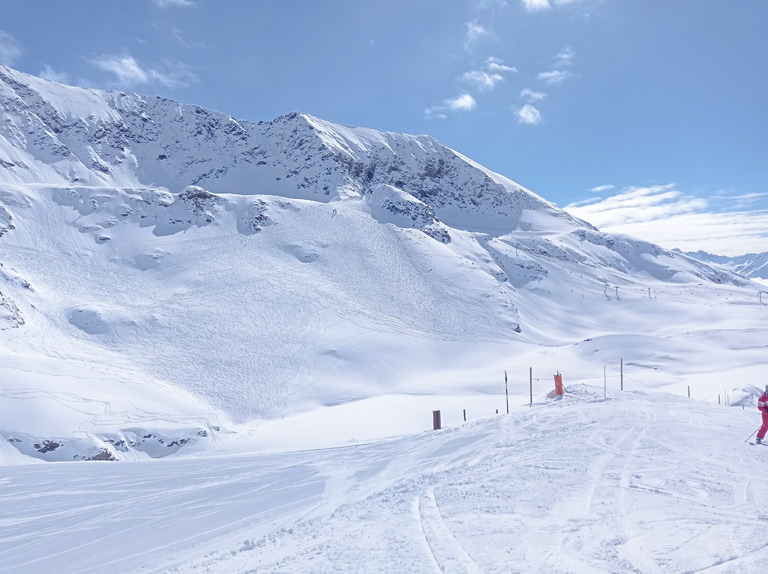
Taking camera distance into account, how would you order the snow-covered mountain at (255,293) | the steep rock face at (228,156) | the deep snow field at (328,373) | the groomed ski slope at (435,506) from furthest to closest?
the steep rock face at (228,156)
the snow-covered mountain at (255,293)
the deep snow field at (328,373)
the groomed ski slope at (435,506)

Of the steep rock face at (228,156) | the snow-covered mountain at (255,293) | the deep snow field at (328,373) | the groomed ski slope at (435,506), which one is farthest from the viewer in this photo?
the steep rock face at (228,156)

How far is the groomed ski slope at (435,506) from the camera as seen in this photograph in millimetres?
6523

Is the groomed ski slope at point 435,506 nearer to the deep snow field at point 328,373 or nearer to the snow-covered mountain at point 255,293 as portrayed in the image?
the deep snow field at point 328,373

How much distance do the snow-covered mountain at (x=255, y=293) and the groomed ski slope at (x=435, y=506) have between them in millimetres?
16013

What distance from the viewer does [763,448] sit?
1169 cm

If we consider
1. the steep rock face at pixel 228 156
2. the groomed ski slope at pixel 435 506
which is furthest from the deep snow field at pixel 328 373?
the steep rock face at pixel 228 156

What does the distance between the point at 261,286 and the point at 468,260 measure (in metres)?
35.9

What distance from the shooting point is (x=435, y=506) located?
8.35m

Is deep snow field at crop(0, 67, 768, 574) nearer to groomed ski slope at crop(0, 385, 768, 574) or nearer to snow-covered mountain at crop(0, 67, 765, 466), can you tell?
groomed ski slope at crop(0, 385, 768, 574)

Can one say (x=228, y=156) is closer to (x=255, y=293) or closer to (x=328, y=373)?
(x=255, y=293)

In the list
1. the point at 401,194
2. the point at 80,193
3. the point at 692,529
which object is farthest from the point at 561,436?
the point at 401,194

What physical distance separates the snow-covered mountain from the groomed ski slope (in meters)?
16.0

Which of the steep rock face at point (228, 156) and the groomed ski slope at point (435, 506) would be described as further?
the steep rock face at point (228, 156)

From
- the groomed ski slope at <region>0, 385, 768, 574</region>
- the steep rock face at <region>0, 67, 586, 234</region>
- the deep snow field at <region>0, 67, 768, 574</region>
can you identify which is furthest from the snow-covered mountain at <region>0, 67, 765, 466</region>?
the groomed ski slope at <region>0, 385, 768, 574</region>
